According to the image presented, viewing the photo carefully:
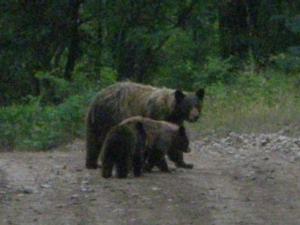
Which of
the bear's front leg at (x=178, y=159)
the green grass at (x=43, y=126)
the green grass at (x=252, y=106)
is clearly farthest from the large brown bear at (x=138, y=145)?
the green grass at (x=43, y=126)

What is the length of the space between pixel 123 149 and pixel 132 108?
142 cm

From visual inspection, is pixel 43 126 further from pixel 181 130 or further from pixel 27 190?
pixel 27 190

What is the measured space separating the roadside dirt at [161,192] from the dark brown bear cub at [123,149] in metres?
0.16

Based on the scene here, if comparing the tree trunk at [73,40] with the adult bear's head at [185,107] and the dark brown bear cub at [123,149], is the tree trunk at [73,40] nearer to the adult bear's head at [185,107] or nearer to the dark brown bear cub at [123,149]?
the adult bear's head at [185,107]

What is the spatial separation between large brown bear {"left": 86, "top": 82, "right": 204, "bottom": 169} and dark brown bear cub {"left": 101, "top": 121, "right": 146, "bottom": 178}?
1092mm

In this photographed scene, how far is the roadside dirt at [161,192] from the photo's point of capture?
11.2m

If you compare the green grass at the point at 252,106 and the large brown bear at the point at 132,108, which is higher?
the large brown bear at the point at 132,108

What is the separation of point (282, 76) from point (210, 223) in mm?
14448

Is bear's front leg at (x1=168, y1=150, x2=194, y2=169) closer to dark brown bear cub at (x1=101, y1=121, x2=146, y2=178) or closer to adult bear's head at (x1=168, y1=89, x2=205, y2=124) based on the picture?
adult bear's head at (x1=168, y1=89, x2=205, y2=124)

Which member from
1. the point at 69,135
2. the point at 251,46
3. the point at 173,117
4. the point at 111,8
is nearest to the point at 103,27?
the point at 111,8

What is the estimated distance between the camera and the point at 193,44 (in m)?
30.3

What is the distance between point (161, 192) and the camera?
12.7 meters

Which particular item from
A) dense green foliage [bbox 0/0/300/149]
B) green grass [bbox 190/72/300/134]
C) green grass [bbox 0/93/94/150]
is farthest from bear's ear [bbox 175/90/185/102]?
dense green foliage [bbox 0/0/300/149]

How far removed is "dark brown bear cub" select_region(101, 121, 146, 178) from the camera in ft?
44.1
